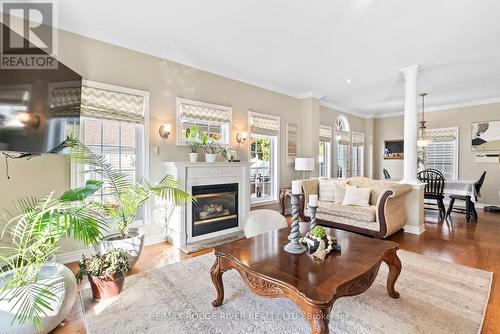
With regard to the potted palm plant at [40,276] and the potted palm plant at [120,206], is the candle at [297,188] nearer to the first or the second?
the potted palm plant at [40,276]

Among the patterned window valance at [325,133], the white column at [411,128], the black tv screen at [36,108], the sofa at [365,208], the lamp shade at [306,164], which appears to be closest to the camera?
the black tv screen at [36,108]

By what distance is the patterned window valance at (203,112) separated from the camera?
3990mm

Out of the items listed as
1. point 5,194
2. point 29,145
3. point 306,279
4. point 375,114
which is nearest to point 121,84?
point 29,145

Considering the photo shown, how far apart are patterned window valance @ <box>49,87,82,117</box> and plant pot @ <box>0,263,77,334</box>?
149cm

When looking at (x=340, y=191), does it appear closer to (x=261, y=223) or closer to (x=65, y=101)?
(x=261, y=223)

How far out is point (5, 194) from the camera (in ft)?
8.60

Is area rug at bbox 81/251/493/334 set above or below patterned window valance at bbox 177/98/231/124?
below

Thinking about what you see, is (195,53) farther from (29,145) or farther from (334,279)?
(334,279)

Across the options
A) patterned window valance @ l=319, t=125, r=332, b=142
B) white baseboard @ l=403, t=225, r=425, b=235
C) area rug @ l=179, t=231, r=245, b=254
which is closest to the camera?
area rug @ l=179, t=231, r=245, b=254

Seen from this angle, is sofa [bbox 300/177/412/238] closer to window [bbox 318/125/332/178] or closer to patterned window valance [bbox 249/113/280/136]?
patterned window valance [bbox 249/113/280/136]

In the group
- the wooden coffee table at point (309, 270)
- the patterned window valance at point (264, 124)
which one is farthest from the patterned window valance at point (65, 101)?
the patterned window valance at point (264, 124)

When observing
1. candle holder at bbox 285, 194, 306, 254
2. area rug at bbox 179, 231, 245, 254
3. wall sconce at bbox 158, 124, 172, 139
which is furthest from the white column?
wall sconce at bbox 158, 124, 172, 139

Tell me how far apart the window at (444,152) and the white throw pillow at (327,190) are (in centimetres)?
462

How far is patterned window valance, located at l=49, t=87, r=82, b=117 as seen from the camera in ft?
7.88
